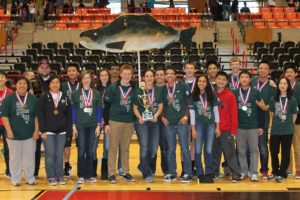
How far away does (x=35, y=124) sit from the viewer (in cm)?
912

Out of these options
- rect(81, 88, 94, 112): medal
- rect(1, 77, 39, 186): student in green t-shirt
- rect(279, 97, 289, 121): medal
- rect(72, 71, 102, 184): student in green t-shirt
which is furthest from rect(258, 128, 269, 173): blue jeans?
rect(1, 77, 39, 186): student in green t-shirt

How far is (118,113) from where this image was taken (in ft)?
30.1

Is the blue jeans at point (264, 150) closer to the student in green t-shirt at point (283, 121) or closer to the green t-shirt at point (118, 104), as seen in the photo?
the student in green t-shirt at point (283, 121)

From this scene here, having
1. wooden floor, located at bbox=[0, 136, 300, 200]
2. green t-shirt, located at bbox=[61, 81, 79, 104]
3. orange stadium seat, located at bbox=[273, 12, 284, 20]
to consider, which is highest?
orange stadium seat, located at bbox=[273, 12, 284, 20]

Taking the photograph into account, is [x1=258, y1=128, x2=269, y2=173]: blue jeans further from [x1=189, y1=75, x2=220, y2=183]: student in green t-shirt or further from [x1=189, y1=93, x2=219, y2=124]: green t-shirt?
[x1=189, y1=93, x2=219, y2=124]: green t-shirt

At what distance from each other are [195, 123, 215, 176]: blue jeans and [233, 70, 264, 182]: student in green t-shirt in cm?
46

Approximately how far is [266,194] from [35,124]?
3487 millimetres

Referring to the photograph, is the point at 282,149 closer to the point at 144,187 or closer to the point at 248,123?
the point at 248,123

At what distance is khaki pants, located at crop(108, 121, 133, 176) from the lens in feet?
30.1

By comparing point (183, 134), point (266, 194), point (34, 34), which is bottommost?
point (266, 194)

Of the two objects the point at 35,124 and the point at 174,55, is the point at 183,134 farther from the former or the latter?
the point at 174,55

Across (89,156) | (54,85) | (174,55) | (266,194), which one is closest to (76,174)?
(89,156)

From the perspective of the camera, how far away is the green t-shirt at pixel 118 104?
9.16 metres

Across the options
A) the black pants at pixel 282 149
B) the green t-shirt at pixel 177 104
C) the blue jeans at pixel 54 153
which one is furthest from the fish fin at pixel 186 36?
the blue jeans at pixel 54 153
